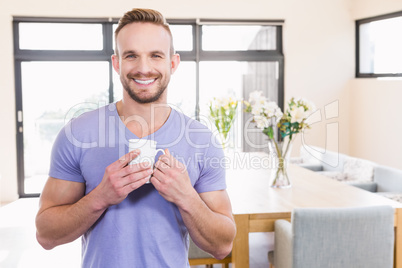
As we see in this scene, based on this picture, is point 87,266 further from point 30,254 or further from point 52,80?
point 52,80

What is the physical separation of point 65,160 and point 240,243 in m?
1.59

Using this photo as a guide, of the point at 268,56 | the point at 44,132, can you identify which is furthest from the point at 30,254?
the point at 268,56

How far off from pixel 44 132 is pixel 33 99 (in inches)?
17.3

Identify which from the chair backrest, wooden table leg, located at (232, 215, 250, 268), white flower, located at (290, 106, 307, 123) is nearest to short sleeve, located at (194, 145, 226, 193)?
the chair backrest

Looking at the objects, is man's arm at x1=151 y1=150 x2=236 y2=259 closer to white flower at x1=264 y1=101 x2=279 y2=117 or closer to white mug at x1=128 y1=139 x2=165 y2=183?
white mug at x1=128 y1=139 x2=165 y2=183

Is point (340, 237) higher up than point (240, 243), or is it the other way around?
point (340, 237)

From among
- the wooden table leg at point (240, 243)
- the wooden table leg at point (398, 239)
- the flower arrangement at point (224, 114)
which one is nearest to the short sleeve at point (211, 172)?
the wooden table leg at point (240, 243)

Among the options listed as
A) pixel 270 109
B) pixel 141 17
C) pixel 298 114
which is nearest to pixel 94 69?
pixel 270 109

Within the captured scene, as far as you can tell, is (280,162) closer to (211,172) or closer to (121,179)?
(211,172)

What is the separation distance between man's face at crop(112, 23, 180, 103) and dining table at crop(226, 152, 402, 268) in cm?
149

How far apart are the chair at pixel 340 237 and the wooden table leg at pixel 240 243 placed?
0.31 meters

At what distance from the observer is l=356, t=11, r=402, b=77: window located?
5672 mm

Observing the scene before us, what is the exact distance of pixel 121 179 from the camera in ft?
3.55

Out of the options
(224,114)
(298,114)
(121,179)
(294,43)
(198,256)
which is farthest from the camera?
(294,43)
